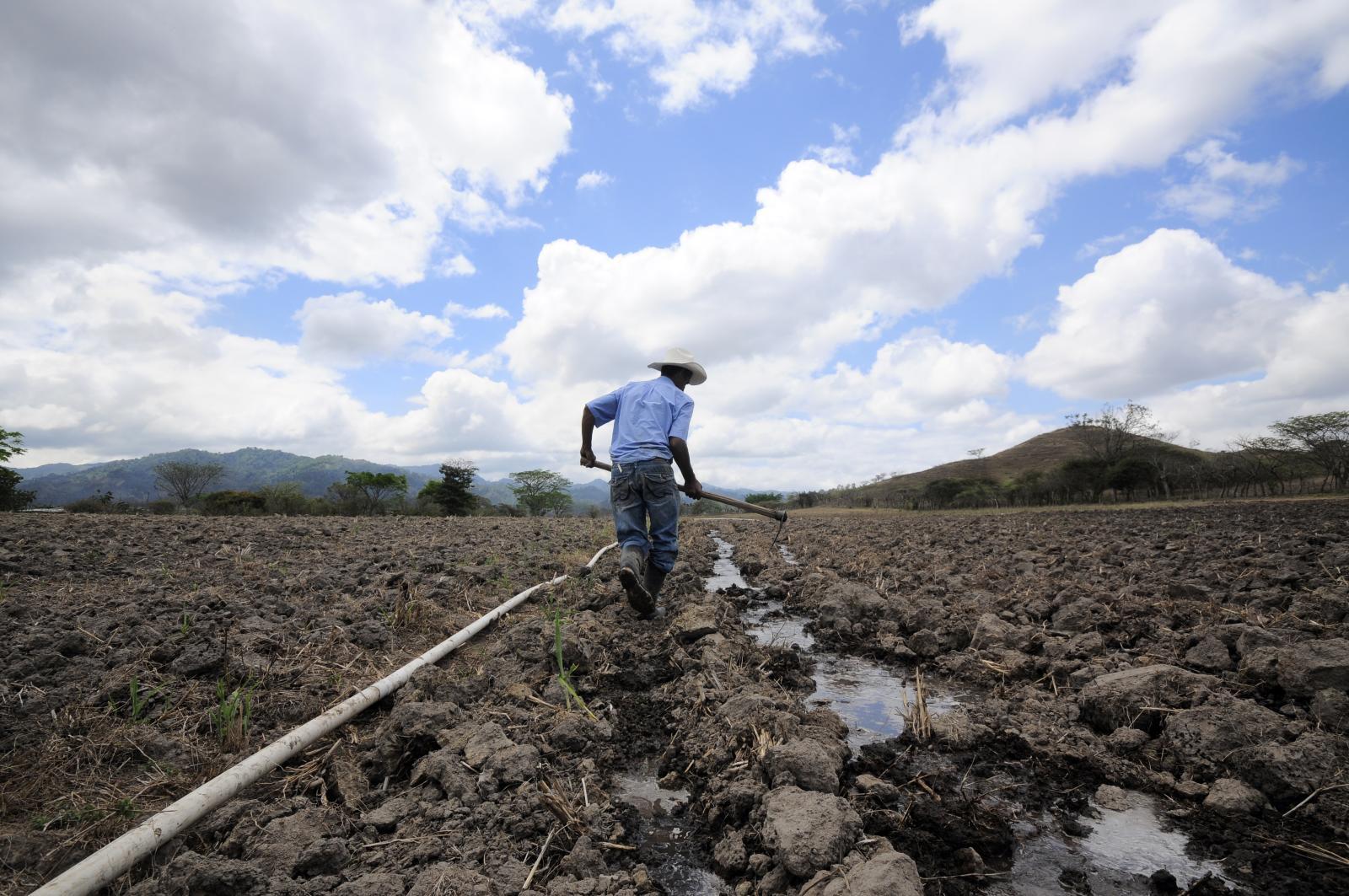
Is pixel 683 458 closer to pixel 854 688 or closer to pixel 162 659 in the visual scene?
pixel 854 688

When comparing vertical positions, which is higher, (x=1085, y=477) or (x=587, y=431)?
(x=1085, y=477)

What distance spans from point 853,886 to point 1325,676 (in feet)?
9.41

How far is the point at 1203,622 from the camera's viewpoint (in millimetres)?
4344

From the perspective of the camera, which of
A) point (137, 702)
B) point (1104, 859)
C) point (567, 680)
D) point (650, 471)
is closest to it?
point (1104, 859)

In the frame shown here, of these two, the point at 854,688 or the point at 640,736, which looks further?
the point at 854,688

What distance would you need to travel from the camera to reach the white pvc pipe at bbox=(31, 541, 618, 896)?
66.6 inches

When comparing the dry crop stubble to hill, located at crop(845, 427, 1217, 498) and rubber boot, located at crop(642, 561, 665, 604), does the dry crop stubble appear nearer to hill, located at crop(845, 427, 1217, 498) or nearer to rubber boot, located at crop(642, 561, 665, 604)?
rubber boot, located at crop(642, 561, 665, 604)

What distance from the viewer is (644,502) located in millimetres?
5457

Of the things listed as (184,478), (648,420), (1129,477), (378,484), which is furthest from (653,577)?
(184,478)

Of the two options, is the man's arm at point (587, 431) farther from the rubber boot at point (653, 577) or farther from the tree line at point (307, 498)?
the tree line at point (307, 498)

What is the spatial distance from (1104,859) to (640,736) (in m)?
1.88

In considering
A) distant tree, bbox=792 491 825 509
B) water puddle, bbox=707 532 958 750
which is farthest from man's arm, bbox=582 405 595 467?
distant tree, bbox=792 491 825 509

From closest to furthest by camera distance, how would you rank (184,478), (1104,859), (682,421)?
(1104,859), (682,421), (184,478)

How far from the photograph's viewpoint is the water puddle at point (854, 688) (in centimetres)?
319
